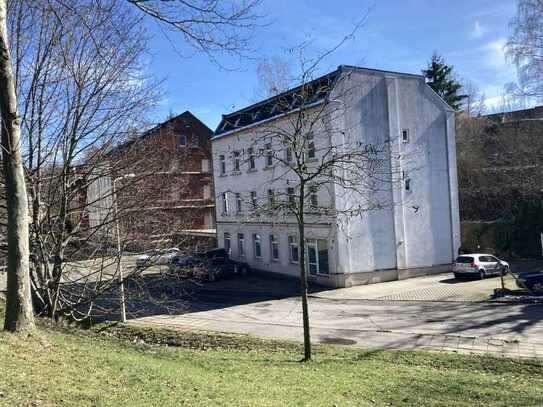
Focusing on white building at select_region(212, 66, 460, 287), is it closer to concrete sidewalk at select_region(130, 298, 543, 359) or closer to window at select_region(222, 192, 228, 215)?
concrete sidewalk at select_region(130, 298, 543, 359)

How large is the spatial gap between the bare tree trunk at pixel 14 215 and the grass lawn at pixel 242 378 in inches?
13.8

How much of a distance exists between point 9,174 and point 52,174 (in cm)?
578

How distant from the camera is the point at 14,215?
780 cm

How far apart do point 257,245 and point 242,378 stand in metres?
28.3

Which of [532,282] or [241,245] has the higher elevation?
[241,245]

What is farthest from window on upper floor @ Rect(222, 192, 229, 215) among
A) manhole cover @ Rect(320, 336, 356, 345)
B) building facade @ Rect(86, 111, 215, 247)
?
manhole cover @ Rect(320, 336, 356, 345)

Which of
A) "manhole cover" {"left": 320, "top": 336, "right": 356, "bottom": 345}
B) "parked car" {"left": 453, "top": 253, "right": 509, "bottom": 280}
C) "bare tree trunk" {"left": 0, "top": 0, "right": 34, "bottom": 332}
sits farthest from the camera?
"parked car" {"left": 453, "top": 253, "right": 509, "bottom": 280}

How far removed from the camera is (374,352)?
1350 centimetres

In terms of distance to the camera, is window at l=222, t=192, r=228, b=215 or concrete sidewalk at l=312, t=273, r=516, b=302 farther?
window at l=222, t=192, r=228, b=215

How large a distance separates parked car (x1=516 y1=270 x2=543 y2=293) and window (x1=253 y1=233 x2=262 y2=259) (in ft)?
57.8

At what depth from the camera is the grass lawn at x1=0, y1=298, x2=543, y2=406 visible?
6.16 m

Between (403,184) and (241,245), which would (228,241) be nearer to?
(241,245)

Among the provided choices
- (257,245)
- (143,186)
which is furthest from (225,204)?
(143,186)

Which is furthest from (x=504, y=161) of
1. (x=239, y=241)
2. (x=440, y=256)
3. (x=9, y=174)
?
(x=9, y=174)
